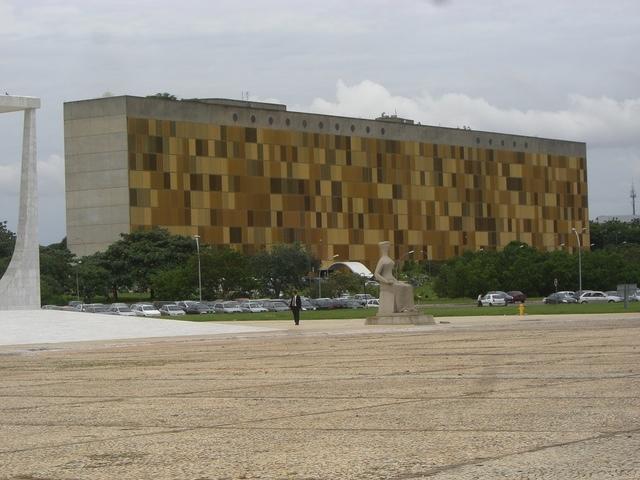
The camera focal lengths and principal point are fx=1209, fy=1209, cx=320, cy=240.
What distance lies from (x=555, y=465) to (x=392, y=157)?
12191 centimetres

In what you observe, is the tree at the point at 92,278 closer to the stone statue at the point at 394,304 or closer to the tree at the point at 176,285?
the tree at the point at 176,285

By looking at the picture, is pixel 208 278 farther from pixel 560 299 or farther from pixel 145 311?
pixel 560 299

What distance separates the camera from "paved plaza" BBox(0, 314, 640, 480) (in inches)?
385

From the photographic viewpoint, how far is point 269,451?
10.7m

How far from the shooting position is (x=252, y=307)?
80562 millimetres

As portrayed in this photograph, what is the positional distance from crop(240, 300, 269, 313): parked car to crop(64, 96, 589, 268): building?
3022cm

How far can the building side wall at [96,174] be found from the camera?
109 metres

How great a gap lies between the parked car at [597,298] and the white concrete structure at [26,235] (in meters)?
41.7

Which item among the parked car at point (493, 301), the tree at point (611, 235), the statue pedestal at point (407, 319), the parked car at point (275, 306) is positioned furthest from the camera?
the tree at point (611, 235)

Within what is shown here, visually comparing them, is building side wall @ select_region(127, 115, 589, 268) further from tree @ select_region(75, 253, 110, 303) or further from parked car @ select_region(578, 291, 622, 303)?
parked car @ select_region(578, 291, 622, 303)

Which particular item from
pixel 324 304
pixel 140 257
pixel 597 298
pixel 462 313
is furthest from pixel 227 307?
pixel 597 298

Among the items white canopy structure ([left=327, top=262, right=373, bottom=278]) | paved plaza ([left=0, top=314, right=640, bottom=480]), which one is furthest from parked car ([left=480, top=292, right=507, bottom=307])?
paved plaza ([left=0, top=314, right=640, bottom=480])

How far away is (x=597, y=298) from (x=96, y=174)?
48.9 metres

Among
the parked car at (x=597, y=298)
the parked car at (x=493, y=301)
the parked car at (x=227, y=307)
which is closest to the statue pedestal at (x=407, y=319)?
the parked car at (x=227, y=307)
